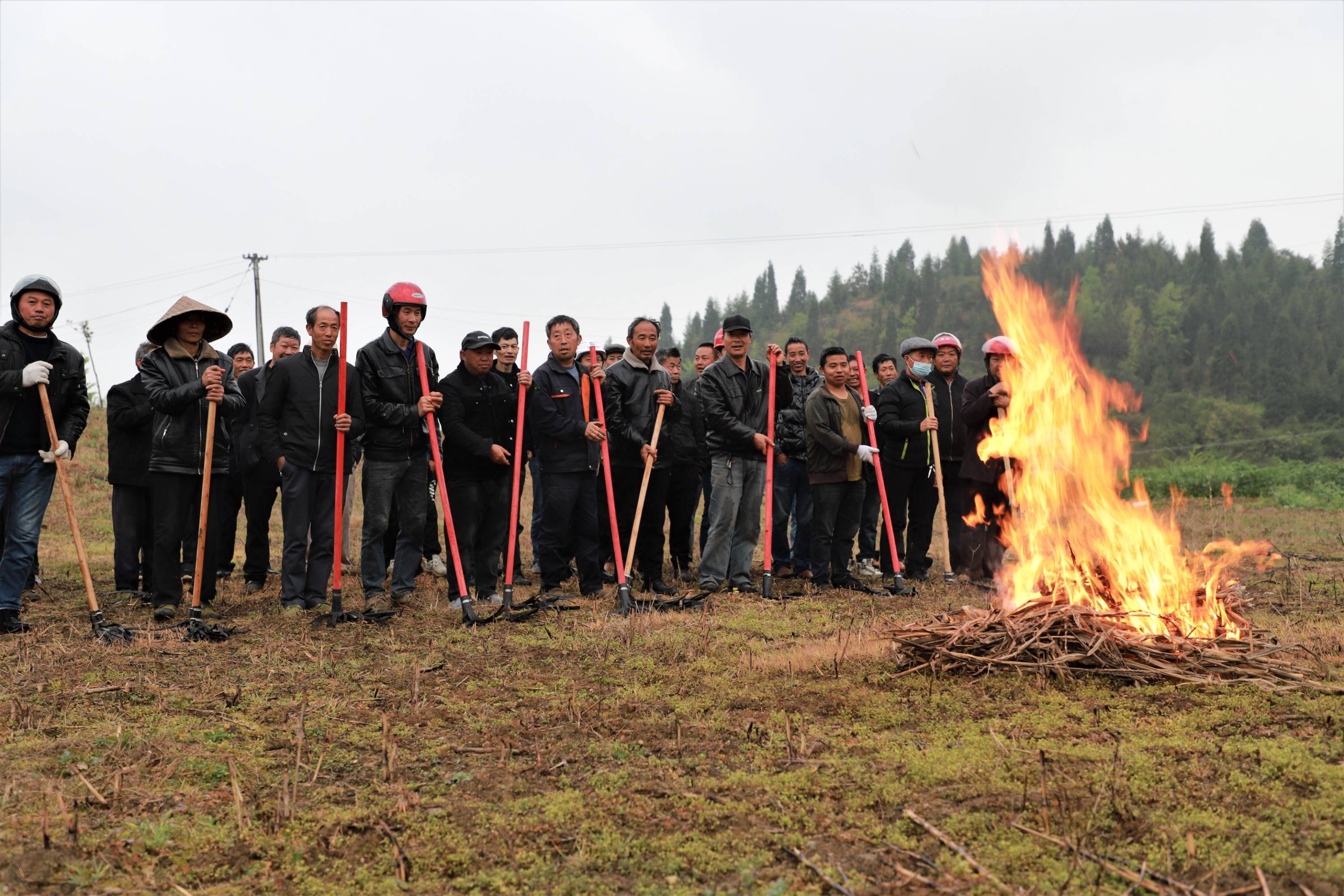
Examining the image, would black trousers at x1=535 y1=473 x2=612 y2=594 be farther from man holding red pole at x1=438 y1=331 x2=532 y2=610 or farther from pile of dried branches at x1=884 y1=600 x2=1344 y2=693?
pile of dried branches at x1=884 y1=600 x2=1344 y2=693

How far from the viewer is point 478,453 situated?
8984mm

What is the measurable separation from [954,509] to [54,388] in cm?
872

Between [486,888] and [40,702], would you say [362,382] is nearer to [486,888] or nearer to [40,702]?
[40,702]

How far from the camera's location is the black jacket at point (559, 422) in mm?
9445

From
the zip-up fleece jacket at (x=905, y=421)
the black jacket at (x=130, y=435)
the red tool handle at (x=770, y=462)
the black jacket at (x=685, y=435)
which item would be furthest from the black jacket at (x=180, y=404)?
the zip-up fleece jacket at (x=905, y=421)

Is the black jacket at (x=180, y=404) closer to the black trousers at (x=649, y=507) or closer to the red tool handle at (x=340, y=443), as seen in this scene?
the red tool handle at (x=340, y=443)

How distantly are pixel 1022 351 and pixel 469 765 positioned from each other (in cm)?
522

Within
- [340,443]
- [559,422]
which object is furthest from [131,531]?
[559,422]

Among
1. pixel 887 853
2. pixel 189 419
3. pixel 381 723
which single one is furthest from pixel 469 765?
pixel 189 419

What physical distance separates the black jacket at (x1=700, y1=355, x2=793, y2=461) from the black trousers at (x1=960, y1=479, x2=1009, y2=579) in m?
2.28

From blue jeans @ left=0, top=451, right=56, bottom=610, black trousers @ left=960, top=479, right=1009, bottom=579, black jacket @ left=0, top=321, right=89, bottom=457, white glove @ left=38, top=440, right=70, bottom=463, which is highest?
black jacket @ left=0, top=321, right=89, bottom=457

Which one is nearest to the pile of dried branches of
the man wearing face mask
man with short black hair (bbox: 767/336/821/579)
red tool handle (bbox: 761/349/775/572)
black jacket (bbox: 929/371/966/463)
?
red tool handle (bbox: 761/349/775/572)

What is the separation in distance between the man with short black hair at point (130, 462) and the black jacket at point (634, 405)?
13.5 ft

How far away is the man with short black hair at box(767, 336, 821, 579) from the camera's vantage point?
1141 centimetres
